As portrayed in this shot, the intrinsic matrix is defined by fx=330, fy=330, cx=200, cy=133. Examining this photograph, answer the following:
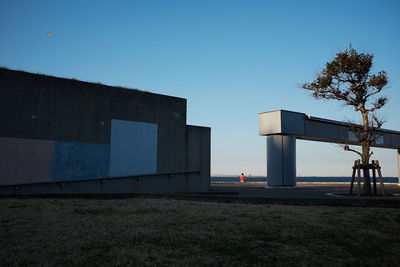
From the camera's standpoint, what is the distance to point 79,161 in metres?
16.1

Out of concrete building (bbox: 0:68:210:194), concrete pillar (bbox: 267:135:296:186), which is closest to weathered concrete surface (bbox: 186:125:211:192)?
concrete building (bbox: 0:68:210:194)

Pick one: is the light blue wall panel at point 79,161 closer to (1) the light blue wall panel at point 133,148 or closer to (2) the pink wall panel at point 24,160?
(2) the pink wall panel at point 24,160

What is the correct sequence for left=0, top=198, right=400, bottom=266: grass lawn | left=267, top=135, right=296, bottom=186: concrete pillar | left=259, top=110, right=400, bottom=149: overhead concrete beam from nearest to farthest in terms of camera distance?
left=0, top=198, right=400, bottom=266: grass lawn, left=267, top=135, right=296, bottom=186: concrete pillar, left=259, top=110, right=400, bottom=149: overhead concrete beam

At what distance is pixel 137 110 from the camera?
1828cm

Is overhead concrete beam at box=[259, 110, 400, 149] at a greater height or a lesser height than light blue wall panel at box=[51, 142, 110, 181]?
greater

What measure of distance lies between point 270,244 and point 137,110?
14.5 m

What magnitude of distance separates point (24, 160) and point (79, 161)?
238 centimetres

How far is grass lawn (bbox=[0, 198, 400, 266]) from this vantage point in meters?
4.15

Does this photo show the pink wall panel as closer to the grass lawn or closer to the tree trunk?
the grass lawn

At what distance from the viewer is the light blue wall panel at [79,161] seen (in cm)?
1556

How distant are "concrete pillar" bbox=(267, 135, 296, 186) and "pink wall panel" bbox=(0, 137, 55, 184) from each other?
17.2m

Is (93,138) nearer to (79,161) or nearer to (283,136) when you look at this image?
(79,161)

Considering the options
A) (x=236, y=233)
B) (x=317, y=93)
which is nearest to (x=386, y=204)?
(x=236, y=233)

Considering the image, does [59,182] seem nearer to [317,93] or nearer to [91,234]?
[91,234]
